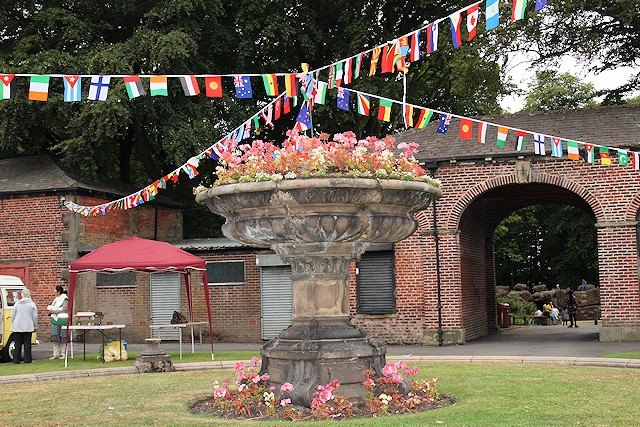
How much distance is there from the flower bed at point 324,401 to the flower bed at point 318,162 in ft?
7.19

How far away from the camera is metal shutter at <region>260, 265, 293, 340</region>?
22.3m

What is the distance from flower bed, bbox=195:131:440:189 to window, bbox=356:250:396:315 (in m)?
11.2

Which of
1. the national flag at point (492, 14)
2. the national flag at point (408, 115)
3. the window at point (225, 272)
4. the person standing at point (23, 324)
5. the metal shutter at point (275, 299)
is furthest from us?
the window at point (225, 272)

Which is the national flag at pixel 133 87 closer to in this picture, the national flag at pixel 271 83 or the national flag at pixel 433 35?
the national flag at pixel 271 83

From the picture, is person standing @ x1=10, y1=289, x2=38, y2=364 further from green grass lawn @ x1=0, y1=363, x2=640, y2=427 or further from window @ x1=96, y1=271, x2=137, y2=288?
window @ x1=96, y1=271, x2=137, y2=288

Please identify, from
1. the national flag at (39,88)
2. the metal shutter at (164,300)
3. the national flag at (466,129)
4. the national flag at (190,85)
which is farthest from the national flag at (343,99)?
the metal shutter at (164,300)

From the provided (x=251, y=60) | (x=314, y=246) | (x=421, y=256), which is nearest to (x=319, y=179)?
(x=314, y=246)

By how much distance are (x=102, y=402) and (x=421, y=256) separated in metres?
11.3

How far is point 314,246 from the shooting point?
941 cm

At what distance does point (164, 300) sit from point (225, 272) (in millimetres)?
2055

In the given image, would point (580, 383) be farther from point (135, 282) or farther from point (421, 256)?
point (135, 282)

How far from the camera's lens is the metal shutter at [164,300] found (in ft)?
76.9

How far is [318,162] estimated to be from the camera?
28.5 ft

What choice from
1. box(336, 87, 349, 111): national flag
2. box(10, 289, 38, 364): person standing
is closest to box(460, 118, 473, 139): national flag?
box(336, 87, 349, 111): national flag
